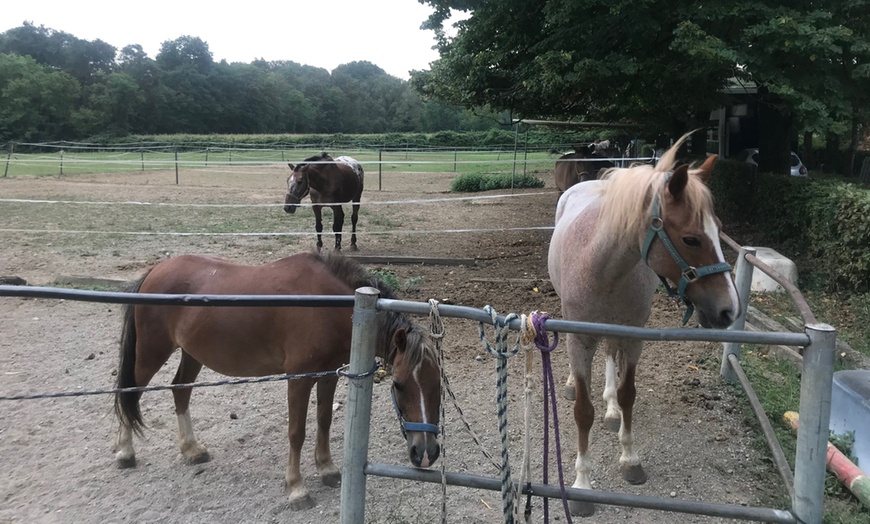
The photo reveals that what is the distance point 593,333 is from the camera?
1.63 meters

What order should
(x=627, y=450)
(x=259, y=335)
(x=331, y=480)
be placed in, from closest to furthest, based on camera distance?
(x=259, y=335), (x=331, y=480), (x=627, y=450)

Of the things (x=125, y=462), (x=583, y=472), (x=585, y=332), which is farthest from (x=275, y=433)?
(x=585, y=332)

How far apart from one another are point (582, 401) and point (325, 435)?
145cm

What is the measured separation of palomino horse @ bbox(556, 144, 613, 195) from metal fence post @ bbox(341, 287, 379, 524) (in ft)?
36.7

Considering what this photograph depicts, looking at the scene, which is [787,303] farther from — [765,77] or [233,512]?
[233,512]

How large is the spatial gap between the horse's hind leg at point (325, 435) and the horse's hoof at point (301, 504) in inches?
8.0

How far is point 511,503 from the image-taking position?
1.79 m

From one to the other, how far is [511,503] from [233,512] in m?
1.76

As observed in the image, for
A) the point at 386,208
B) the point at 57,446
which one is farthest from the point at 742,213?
the point at 57,446

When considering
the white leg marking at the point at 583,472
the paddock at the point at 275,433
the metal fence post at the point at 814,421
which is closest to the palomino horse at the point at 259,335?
the paddock at the point at 275,433

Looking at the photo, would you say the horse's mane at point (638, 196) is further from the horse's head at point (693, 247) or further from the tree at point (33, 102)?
the tree at point (33, 102)

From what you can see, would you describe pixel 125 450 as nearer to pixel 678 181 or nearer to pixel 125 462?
pixel 125 462

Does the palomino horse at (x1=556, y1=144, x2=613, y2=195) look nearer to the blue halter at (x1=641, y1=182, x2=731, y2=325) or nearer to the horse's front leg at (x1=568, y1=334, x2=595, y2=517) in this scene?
the horse's front leg at (x1=568, y1=334, x2=595, y2=517)

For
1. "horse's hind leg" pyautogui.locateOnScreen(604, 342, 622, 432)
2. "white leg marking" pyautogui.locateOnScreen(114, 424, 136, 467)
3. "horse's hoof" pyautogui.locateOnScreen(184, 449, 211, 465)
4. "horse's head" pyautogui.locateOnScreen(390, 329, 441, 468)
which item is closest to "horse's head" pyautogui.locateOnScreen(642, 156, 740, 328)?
"horse's head" pyautogui.locateOnScreen(390, 329, 441, 468)
